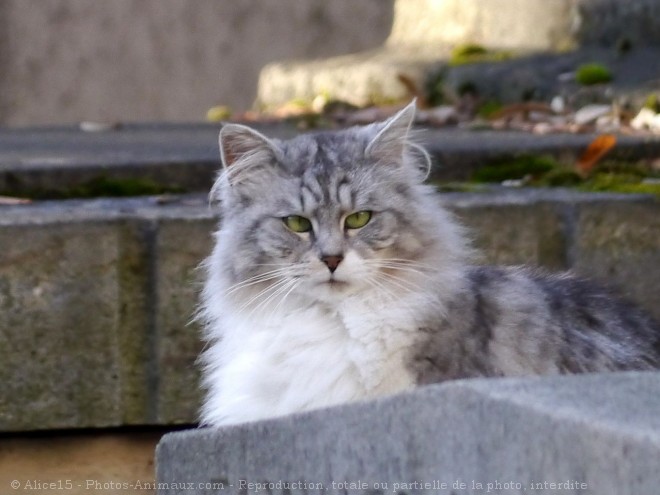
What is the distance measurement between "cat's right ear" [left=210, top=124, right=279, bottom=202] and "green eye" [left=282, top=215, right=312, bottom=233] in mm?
189

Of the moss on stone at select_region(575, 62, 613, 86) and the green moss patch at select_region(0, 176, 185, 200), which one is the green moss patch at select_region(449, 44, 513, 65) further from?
the green moss patch at select_region(0, 176, 185, 200)

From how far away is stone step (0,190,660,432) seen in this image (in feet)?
10.5

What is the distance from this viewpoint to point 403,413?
1.93 m

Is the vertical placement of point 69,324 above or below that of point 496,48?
above

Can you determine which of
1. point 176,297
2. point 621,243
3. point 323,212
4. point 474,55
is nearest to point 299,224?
point 323,212

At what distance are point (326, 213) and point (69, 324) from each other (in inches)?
31.9

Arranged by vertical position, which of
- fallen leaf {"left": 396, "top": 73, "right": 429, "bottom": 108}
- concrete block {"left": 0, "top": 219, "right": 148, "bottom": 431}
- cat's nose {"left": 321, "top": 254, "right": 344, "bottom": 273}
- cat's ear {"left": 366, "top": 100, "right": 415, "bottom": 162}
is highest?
cat's ear {"left": 366, "top": 100, "right": 415, "bottom": 162}

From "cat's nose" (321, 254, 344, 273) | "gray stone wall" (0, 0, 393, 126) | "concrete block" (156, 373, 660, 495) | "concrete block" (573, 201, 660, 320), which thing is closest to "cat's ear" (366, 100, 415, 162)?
"cat's nose" (321, 254, 344, 273)

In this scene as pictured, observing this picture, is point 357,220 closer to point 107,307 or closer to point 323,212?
point 323,212

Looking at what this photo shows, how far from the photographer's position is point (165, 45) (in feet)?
29.4

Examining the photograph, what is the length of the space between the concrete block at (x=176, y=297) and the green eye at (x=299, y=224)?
0.45 metres

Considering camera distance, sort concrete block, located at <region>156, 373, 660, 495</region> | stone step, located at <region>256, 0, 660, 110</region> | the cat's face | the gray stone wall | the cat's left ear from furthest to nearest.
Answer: the gray stone wall < stone step, located at <region>256, 0, 660, 110</region> < the cat's left ear < the cat's face < concrete block, located at <region>156, 373, 660, 495</region>

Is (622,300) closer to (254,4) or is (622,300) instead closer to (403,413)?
(403,413)

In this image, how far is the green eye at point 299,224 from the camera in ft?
9.45
